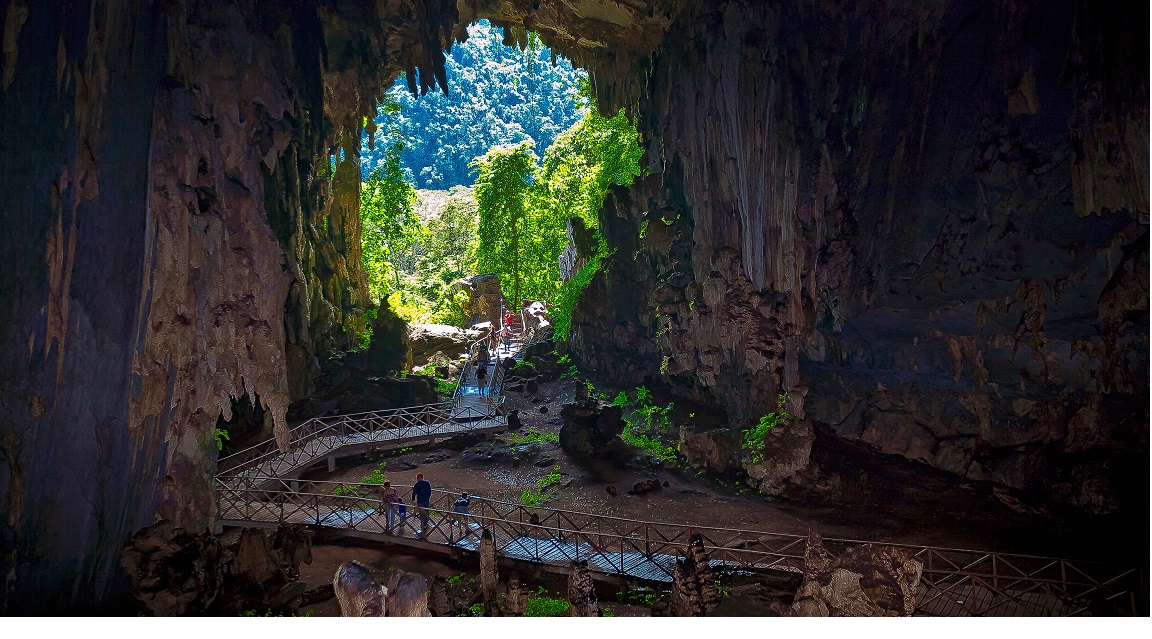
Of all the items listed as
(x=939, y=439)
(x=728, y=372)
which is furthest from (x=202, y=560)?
(x=939, y=439)

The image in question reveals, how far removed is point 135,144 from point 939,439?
11.8 m

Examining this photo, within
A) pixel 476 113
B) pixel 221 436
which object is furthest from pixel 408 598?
pixel 476 113

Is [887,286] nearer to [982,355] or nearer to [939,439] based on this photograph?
[982,355]

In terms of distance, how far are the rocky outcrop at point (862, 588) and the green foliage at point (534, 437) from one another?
8.96 m

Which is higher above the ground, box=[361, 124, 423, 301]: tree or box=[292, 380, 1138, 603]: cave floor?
box=[361, 124, 423, 301]: tree

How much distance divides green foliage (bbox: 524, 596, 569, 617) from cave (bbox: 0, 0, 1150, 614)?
12.9ft

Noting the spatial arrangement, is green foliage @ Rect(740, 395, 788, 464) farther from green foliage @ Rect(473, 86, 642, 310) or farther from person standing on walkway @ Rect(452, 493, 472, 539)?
green foliage @ Rect(473, 86, 642, 310)

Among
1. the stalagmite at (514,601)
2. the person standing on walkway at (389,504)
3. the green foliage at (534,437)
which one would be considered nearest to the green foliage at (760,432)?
the green foliage at (534,437)

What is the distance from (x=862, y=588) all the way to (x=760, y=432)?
6.73m

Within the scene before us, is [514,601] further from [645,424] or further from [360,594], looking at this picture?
[645,424]

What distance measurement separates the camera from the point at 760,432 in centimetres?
1323

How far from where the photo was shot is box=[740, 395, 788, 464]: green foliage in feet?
42.6

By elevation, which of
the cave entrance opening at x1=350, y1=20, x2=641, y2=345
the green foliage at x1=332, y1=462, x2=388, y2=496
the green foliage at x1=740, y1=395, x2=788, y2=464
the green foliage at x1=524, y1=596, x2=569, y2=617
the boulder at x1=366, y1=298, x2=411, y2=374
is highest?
the cave entrance opening at x1=350, y1=20, x2=641, y2=345

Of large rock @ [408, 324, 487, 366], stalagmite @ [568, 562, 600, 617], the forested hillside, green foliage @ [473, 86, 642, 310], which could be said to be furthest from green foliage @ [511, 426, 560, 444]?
the forested hillside
